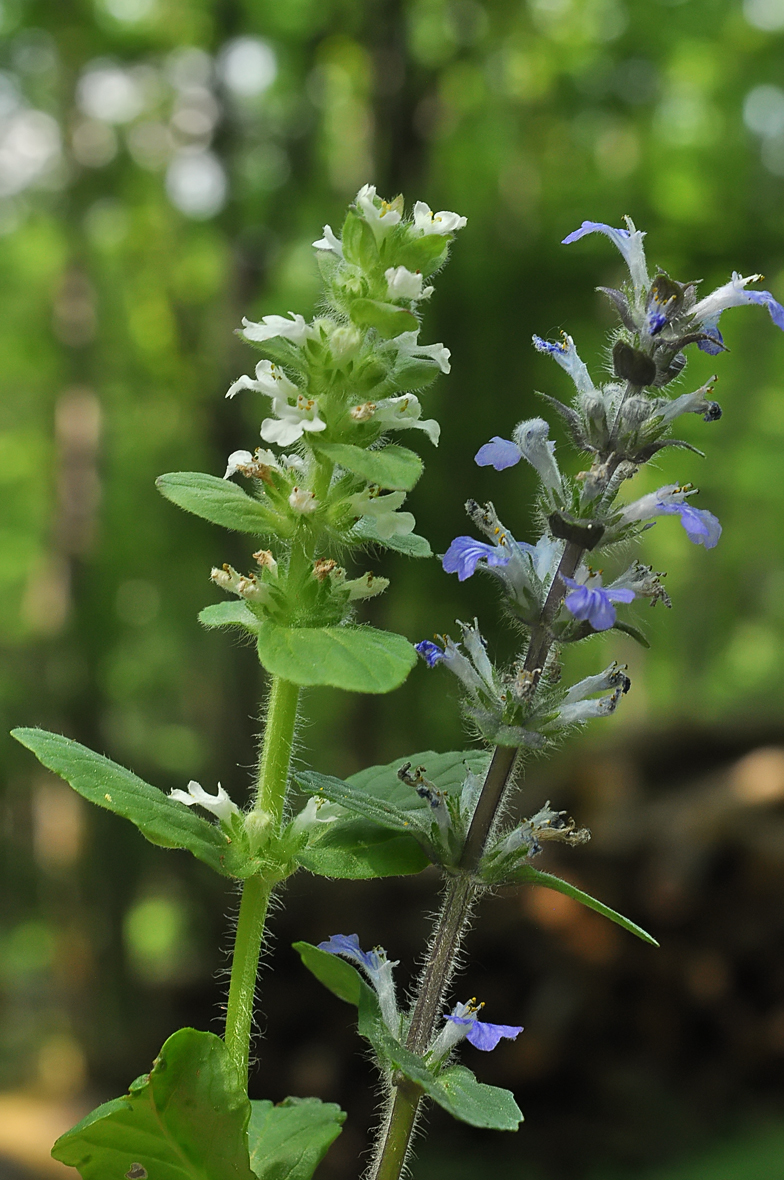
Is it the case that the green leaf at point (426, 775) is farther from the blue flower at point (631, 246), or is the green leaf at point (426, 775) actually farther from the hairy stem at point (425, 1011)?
the blue flower at point (631, 246)

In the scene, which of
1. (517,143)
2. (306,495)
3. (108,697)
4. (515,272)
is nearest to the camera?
(306,495)

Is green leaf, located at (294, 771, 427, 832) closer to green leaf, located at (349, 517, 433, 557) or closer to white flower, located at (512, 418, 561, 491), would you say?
green leaf, located at (349, 517, 433, 557)

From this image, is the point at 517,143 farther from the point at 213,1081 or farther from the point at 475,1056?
the point at 213,1081

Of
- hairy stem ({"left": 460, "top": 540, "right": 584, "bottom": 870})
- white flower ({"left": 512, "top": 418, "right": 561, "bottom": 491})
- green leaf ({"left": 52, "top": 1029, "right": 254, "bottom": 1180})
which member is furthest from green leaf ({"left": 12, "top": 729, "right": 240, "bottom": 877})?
white flower ({"left": 512, "top": 418, "right": 561, "bottom": 491})

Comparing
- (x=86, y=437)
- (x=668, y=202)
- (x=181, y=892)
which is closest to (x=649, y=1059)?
(x=181, y=892)

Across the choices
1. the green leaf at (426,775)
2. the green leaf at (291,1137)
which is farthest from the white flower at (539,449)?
the green leaf at (291,1137)

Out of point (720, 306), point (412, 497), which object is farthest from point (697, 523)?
point (412, 497)

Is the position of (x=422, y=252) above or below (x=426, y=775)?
above

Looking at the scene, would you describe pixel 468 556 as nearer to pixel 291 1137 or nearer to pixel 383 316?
pixel 383 316
